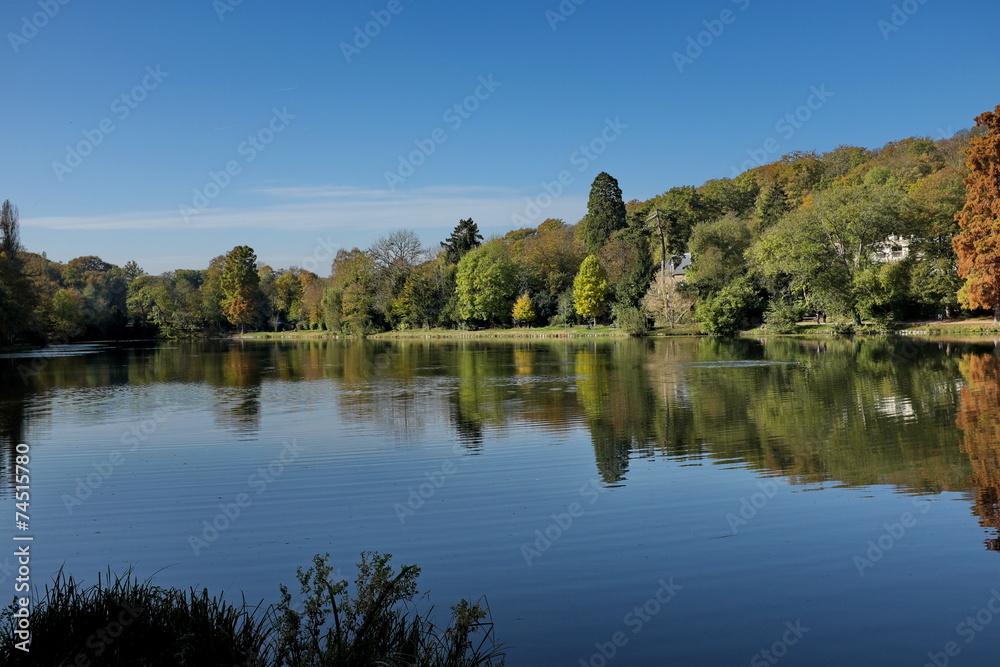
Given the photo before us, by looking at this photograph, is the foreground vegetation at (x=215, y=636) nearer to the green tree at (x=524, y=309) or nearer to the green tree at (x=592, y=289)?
the green tree at (x=592, y=289)

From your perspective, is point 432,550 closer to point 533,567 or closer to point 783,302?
point 533,567

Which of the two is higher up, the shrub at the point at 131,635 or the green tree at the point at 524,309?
the green tree at the point at 524,309

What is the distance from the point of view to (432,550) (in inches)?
296

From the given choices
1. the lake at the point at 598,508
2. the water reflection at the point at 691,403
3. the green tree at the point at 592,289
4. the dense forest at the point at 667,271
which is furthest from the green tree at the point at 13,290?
the green tree at the point at 592,289

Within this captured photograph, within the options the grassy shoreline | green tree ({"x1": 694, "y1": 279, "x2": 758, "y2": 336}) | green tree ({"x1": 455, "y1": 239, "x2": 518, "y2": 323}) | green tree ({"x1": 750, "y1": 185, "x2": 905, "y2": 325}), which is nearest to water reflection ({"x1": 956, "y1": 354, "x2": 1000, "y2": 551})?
the grassy shoreline

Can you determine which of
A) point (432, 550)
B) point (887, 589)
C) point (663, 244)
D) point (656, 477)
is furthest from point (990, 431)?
point (663, 244)

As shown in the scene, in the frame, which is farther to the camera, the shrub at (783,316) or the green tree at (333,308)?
the green tree at (333,308)

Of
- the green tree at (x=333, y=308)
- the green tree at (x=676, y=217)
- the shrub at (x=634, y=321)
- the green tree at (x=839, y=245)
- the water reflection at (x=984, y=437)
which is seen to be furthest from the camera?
the green tree at (x=333, y=308)

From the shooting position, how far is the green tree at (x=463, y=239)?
8800 centimetres

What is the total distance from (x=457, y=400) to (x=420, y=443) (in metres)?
7.13

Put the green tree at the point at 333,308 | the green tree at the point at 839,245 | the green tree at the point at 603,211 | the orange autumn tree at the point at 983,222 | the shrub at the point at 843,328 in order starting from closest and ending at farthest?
the orange autumn tree at the point at 983,222 → the green tree at the point at 839,245 → the shrub at the point at 843,328 → the green tree at the point at 603,211 → the green tree at the point at 333,308

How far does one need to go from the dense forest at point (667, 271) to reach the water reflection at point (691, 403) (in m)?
13.5

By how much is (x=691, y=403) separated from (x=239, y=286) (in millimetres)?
91761

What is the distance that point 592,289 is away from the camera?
2756 inches
